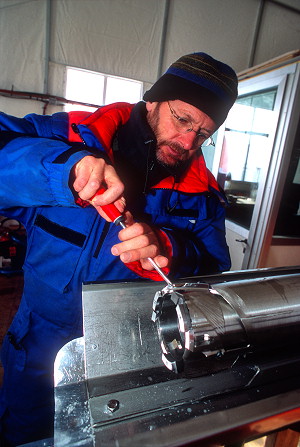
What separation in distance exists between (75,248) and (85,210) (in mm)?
148

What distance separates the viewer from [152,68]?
13.8ft

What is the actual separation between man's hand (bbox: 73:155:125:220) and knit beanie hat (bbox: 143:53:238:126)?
0.56 meters

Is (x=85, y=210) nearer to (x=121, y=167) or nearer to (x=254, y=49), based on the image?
(x=121, y=167)

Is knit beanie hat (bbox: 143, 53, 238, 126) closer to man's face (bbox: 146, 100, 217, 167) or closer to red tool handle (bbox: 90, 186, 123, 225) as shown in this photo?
man's face (bbox: 146, 100, 217, 167)

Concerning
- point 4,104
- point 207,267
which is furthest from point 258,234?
point 4,104

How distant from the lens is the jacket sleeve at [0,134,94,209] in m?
0.71

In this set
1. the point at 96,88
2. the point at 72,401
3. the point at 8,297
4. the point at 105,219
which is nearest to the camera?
the point at 72,401

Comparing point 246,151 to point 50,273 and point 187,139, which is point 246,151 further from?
point 50,273

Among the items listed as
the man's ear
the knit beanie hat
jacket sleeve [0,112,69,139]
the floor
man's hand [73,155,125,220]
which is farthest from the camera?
the floor

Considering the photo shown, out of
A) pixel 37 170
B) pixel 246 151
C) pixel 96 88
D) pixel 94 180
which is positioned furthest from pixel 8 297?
pixel 96 88

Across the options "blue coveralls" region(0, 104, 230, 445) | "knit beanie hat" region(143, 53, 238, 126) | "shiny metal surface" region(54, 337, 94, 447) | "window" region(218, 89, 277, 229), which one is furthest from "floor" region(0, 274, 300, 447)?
"window" region(218, 89, 277, 229)

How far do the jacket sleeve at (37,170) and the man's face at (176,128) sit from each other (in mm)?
488

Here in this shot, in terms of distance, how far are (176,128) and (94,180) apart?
0.57m

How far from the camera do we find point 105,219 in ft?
3.00
